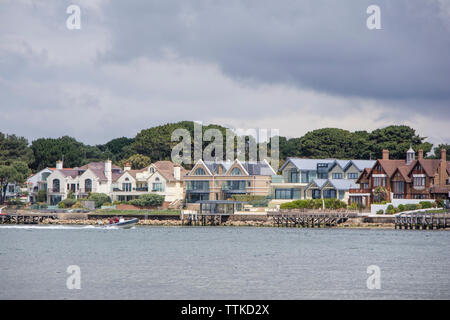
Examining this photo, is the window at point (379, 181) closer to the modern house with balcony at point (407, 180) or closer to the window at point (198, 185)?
the modern house with balcony at point (407, 180)

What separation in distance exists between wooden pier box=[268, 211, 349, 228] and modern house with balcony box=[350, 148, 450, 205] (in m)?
8.53

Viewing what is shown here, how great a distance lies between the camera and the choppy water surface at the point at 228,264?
38.6 m

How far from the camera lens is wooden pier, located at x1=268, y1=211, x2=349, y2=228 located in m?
84.4

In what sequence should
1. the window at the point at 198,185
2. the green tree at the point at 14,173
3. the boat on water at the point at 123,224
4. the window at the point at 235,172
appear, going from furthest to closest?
the green tree at the point at 14,173
the window at the point at 198,185
the window at the point at 235,172
the boat on water at the point at 123,224

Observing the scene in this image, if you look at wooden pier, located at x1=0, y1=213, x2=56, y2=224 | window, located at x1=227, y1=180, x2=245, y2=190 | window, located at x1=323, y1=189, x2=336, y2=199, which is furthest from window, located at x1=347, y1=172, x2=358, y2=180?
wooden pier, located at x1=0, y1=213, x2=56, y2=224

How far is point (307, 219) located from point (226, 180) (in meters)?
20.6

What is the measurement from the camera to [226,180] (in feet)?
344

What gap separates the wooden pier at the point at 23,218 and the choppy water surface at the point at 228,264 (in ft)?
61.1

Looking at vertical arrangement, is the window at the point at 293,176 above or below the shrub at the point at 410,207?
Answer: above

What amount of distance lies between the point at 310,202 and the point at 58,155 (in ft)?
189

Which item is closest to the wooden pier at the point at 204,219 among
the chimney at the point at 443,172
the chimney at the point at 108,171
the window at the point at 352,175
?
the window at the point at 352,175

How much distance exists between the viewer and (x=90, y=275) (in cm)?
4434
